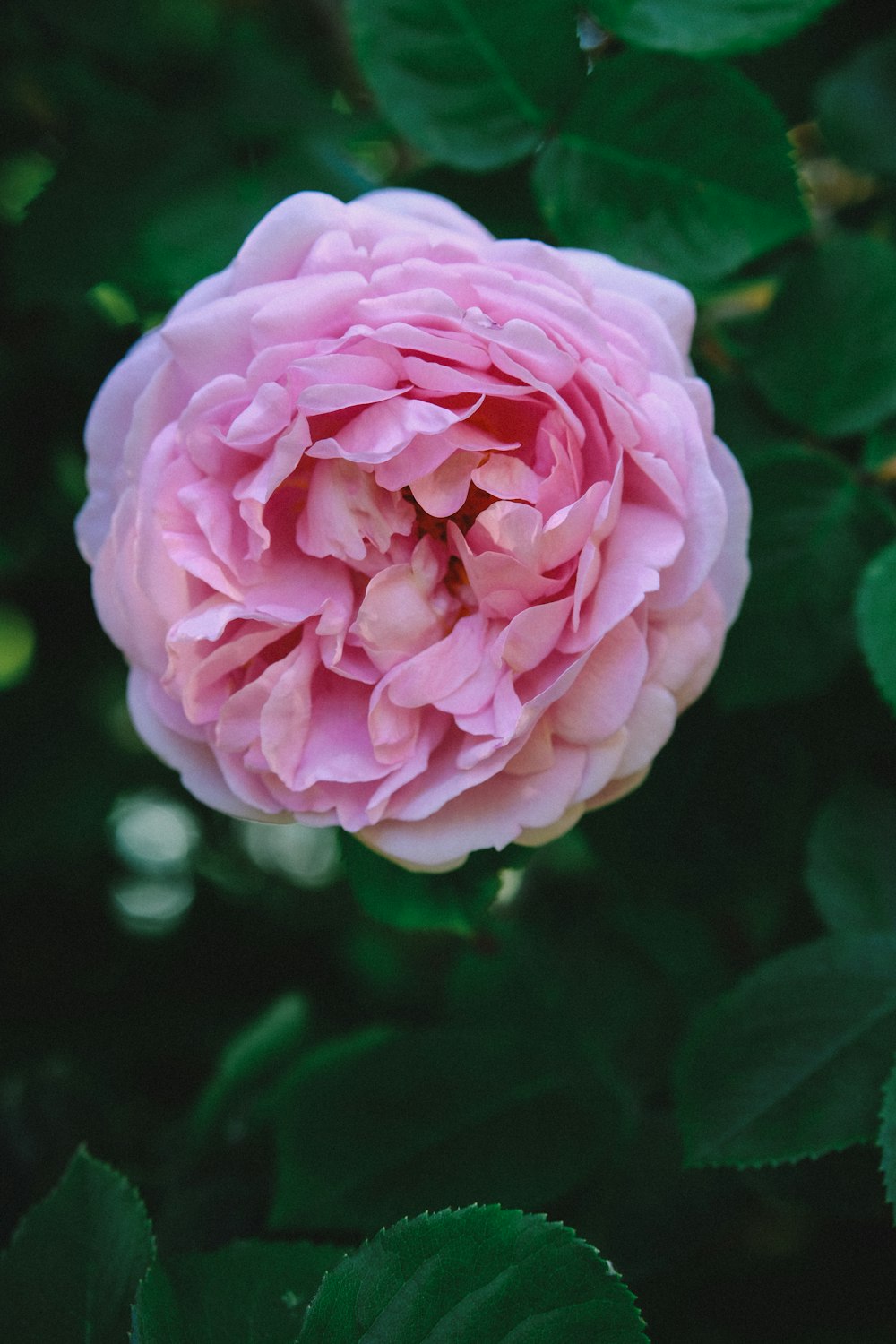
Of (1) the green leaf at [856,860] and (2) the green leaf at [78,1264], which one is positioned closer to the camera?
(2) the green leaf at [78,1264]

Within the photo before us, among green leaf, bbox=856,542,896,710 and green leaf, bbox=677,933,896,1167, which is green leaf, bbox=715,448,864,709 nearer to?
green leaf, bbox=856,542,896,710

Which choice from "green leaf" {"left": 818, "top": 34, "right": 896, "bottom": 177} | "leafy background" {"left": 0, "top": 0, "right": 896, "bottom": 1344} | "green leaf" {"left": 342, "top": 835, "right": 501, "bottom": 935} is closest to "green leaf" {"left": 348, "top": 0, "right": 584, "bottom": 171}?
"leafy background" {"left": 0, "top": 0, "right": 896, "bottom": 1344}

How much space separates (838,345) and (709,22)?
0.75 feet

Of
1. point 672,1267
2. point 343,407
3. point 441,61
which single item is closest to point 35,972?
point 672,1267

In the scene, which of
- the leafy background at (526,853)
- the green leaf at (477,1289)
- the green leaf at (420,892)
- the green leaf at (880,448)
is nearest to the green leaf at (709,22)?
the leafy background at (526,853)

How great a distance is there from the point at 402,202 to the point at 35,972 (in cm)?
91

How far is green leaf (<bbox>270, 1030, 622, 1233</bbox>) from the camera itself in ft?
2.34

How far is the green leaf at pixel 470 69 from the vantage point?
2.19ft

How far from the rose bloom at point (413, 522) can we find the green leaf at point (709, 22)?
0.17m

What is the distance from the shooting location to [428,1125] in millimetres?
762

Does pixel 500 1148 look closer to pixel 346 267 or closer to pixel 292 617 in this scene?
pixel 292 617

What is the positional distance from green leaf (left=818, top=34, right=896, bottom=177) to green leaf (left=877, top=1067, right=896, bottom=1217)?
0.69m

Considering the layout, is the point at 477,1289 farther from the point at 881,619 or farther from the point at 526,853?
the point at 881,619

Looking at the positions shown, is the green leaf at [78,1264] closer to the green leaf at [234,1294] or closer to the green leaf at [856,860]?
the green leaf at [234,1294]
